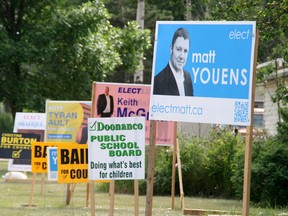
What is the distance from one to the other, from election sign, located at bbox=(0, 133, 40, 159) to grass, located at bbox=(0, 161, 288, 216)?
98cm

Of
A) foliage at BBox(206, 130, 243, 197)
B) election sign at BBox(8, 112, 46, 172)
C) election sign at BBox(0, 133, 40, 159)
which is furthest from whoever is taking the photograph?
election sign at BBox(8, 112, 46, 172)

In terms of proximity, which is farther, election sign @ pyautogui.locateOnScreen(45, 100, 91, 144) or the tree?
the tree

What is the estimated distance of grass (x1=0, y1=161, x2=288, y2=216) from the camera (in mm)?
15969

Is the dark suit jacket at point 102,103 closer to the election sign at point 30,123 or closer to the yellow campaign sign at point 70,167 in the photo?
the yellow campaign sign at point 70,167

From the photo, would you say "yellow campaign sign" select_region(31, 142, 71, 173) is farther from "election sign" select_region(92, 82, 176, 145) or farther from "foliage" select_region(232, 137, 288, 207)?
"foliage" select_region(232, 137, 288, 207)

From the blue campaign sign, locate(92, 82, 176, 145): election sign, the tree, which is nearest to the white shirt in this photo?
the blue campaign sign

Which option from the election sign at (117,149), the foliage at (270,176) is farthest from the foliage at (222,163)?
the election sign at (117,149)

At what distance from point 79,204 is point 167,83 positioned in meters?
8.31

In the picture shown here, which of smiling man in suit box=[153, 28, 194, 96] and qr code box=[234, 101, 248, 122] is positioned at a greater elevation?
smiling man in suit box=[153, 28, 194, 96]

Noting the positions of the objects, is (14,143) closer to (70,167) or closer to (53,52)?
(70,167)

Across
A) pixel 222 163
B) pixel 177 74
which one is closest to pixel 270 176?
pixel 222 163

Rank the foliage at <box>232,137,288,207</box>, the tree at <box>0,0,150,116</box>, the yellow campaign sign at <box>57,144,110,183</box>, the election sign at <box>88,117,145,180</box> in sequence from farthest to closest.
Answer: the tree at <box>0,0,150,116</box>, the foliage at <box>232,137,288,207</box>, the yellow campaign sign at <box>57,144,110,183</box>, the election sign at <box>88,117,145,180</box>

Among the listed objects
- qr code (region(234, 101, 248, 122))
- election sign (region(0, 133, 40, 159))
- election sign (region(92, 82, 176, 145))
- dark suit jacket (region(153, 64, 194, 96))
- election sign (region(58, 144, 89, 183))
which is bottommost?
election sign (region(58, 144, 89, 183))

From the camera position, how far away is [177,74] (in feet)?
34.2
